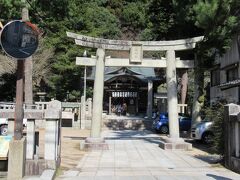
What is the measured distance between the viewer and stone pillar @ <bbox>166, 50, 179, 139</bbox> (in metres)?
20.3

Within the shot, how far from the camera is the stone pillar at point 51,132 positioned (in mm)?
10836

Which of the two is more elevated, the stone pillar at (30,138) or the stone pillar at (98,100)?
the stone pillar at (98,100)

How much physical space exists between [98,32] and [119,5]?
942 inches

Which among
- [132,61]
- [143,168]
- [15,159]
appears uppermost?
[132,61]

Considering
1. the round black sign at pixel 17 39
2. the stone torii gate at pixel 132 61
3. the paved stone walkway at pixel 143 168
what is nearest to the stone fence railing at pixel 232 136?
the paved stone walkway at pixel 143 168

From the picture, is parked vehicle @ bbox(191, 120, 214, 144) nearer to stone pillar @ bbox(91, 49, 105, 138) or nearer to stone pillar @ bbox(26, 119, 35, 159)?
stone pillar @ bbox(91, 49, 105, 138)

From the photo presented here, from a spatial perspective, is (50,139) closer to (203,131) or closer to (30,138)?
(30,138)

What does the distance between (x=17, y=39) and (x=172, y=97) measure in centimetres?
1234

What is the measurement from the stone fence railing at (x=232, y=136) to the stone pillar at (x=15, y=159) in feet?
18.3

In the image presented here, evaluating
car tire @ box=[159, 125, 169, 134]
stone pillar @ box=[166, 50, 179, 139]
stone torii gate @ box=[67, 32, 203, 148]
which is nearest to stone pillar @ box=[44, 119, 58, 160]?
stone torii gate @ box=[67, 32, 203, 148]

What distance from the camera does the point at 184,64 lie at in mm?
21312

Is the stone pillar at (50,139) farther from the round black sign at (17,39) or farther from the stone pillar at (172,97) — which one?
the stone pillar at (172,97)

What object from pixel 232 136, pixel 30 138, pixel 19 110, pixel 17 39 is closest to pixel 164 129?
pixel 232 136

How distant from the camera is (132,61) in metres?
20.7
